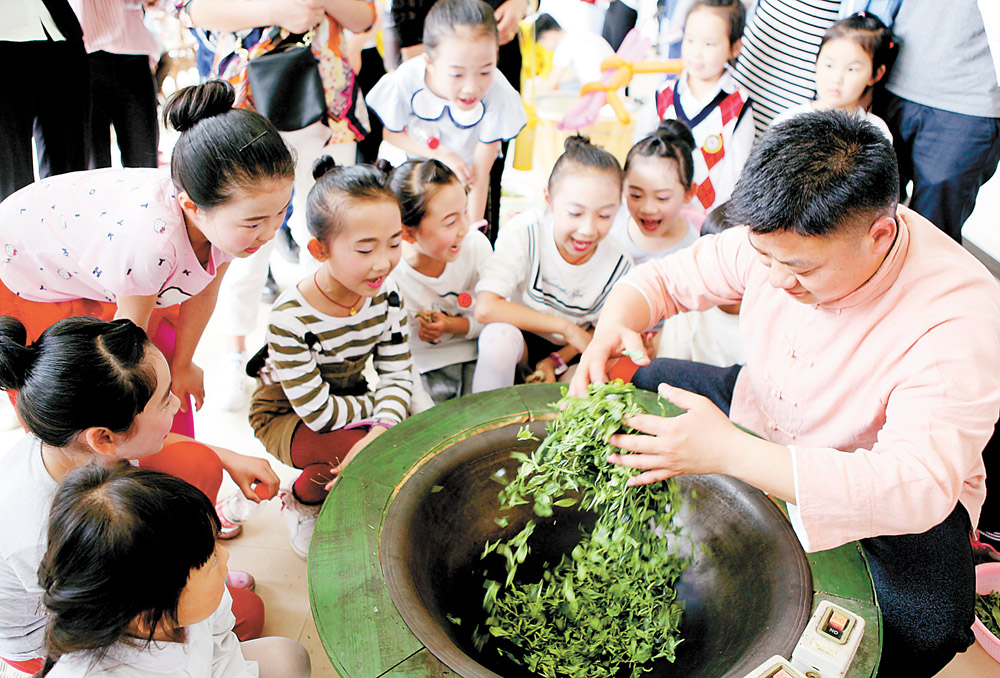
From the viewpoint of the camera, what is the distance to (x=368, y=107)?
11.2 ft

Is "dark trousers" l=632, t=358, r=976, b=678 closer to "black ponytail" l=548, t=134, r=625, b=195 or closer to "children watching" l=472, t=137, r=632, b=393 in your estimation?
"children watching" l=472, t=137, r=632, b=393

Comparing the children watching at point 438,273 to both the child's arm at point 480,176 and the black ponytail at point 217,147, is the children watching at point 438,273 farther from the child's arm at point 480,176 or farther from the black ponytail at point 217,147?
the black ponytail at point 217,147

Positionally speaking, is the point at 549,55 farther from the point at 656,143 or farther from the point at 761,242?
the point at 761,242

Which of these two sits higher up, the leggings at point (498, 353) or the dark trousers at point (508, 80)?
the dark trousers at point (508, 80)

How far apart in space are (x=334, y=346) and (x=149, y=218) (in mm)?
664

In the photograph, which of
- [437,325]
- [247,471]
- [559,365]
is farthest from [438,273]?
[247,471]

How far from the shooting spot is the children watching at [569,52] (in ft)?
16.3

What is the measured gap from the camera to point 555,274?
284cm

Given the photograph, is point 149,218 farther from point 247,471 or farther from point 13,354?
point 247,471

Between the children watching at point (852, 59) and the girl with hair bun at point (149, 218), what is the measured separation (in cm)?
240

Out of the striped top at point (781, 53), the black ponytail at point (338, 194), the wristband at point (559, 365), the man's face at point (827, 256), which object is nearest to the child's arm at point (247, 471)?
the black ponytail at point (338, 194)

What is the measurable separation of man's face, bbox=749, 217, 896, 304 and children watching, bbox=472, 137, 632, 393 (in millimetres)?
1111

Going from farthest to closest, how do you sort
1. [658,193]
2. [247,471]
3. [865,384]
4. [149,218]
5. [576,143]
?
[658,193]
[576,143]
[247,471]
[149,218]
[865,384]

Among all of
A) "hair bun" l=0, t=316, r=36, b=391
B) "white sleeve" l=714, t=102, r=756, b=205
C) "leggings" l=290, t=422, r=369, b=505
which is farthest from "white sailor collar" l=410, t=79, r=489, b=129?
"hair bun" l=0, t=316, r=36, b=391
